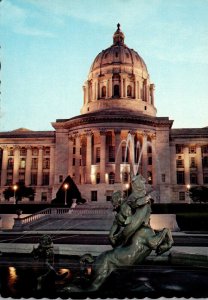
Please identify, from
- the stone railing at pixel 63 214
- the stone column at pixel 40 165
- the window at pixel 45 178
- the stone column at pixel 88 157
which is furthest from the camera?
the window at pixel 45 178

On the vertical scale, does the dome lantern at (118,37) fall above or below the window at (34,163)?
above

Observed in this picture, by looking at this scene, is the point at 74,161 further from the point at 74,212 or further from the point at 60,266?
the point at 60,266

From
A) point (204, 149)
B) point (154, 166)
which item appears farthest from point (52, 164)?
point (204, 149)

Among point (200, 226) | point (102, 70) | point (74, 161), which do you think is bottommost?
point (200, 226)

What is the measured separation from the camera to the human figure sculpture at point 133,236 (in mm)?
6168

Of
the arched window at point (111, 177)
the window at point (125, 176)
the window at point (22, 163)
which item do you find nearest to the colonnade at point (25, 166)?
the window at point (22, 163)

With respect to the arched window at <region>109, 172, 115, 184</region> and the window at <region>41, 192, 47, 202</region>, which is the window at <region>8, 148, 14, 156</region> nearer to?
the window at <region>41, 192, 47, 202</region>

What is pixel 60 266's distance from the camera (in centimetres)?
894

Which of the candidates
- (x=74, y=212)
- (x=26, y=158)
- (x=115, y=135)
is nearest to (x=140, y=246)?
(x=74, y=212)

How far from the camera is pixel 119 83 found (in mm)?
78688

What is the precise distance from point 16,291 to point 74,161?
6381cm

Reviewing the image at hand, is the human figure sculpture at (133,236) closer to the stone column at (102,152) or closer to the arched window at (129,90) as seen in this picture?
the stone column at (102,152)

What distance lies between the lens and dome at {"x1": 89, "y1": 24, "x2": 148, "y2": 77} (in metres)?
80.6

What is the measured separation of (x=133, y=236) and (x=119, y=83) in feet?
244
